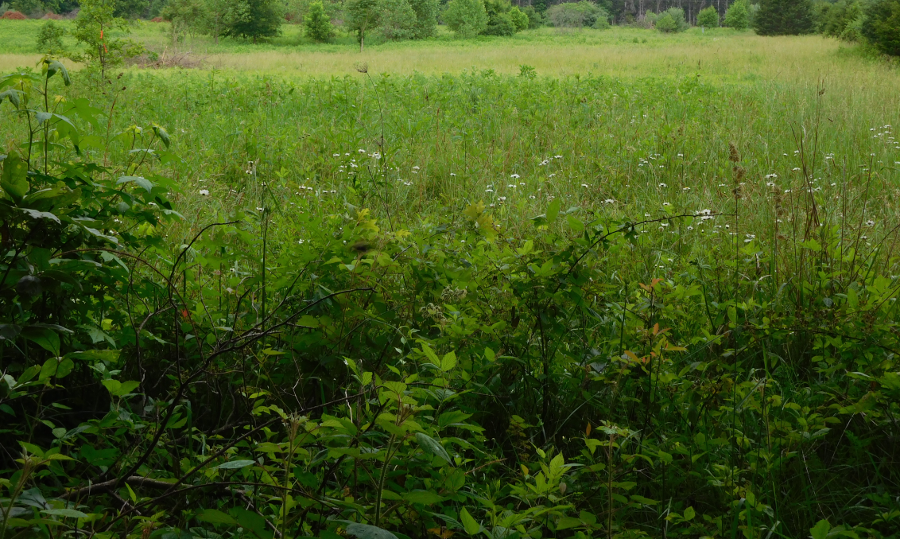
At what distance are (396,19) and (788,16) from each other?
2821cm

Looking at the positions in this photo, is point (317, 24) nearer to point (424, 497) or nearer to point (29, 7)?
point (29, 7)

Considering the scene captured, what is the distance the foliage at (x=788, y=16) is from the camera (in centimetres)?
4666

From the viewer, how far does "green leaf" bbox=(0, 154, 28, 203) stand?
60.9 inches

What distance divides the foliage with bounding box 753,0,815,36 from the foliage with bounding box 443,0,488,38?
20.8 m

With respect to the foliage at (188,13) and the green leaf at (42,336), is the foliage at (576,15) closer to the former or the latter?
the foliage at (188,13)

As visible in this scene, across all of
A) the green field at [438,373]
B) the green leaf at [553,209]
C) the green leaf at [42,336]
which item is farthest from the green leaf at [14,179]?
the green leaf at [553,209]

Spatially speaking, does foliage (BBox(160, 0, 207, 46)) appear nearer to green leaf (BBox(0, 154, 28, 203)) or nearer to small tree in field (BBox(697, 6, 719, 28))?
green leaf (BBox(0, 154, 28, 203))

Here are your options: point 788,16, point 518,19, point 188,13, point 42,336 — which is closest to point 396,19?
point 188,13

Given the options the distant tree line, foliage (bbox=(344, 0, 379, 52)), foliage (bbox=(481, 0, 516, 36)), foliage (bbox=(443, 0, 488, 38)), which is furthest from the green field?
foliage (bbox=(481, 0, 516, 36))

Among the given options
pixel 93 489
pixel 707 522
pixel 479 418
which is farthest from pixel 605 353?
pixel 93 489

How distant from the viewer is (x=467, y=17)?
51344 millimetres

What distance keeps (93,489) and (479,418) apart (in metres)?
1.15

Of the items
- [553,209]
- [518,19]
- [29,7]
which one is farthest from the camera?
[29,7]

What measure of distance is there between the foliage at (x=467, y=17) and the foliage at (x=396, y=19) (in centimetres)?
400
